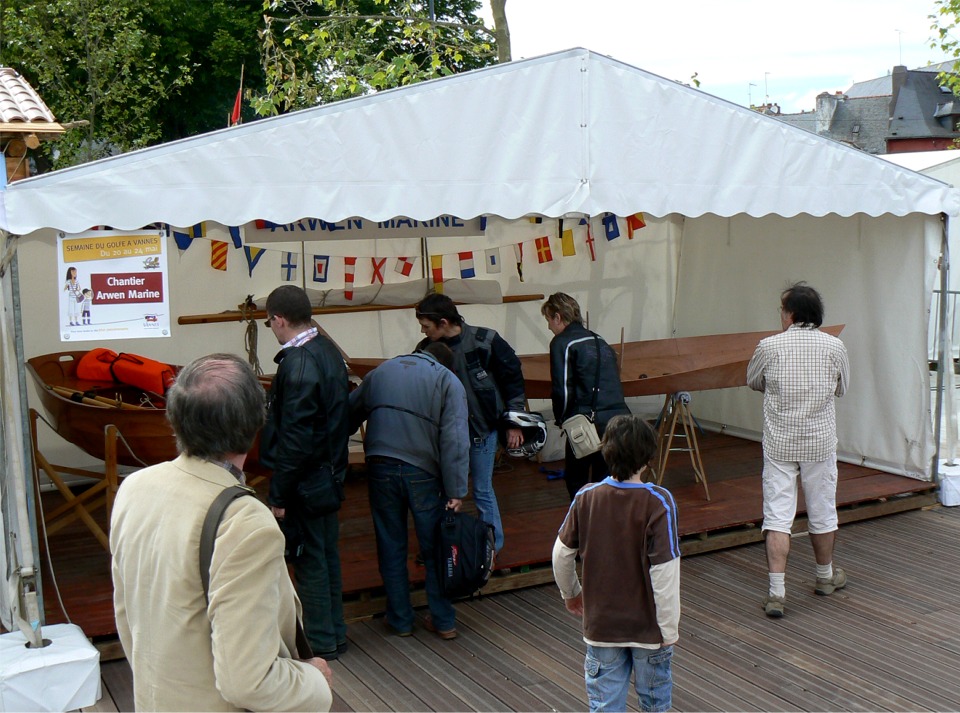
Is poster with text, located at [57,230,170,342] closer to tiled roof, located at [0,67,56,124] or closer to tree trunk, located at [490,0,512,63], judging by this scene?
tiled roof, located at [0,67,56,124]

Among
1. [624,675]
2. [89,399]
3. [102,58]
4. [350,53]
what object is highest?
[102,58]

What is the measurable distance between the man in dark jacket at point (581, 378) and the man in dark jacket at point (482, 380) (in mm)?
254

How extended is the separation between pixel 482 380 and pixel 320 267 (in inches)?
107

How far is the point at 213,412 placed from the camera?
1.70 m

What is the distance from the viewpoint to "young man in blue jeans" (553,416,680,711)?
2.72m

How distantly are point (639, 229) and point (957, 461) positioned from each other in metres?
3.23

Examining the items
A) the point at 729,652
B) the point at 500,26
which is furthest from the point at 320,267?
the point at 500,26

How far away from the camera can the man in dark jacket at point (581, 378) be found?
4727mm

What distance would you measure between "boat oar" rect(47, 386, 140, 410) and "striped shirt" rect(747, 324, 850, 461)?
10.6ft

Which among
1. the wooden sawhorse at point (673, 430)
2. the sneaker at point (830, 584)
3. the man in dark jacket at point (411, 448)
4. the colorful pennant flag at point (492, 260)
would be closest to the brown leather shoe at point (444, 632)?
the man in dark jacket at point (411, 448)

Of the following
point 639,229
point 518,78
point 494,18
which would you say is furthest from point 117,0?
point 518,78

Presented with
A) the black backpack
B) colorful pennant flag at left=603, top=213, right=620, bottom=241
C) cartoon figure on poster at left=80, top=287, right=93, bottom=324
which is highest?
colorful pennant flag at left=603, top=213, right=620, bottom=241

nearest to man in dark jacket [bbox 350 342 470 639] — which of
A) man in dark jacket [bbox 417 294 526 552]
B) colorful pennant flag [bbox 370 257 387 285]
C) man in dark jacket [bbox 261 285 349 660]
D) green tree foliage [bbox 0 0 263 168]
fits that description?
man in dark jacket [bbox 261 285 349 660]

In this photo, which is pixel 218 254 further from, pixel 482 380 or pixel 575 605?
pixel 575 605
